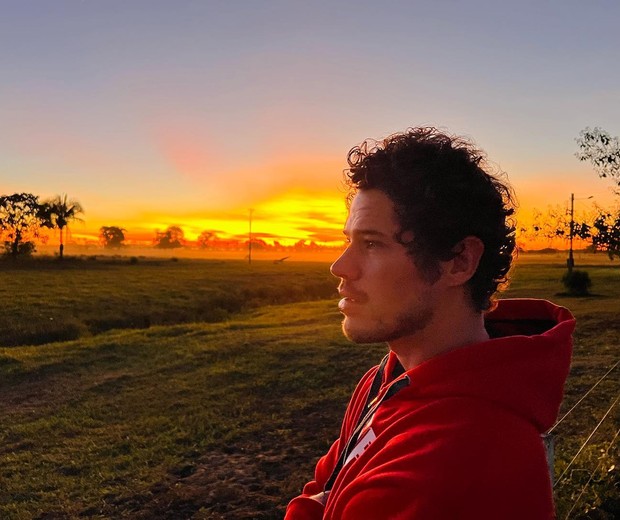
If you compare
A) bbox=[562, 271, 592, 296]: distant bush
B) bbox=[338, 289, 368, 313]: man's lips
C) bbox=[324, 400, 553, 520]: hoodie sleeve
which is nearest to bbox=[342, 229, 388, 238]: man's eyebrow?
bbox=[338, 289, 368, 313]: man's lips

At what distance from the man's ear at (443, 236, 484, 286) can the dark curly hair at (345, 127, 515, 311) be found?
18mm

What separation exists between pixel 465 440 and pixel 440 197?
78 centimetres

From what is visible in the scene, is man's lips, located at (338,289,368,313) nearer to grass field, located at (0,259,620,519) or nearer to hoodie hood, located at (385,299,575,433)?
hoodie hood, located at (385,299,575,433)

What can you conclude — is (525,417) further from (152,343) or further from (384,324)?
(152,343)

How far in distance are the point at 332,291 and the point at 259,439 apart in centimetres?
3427

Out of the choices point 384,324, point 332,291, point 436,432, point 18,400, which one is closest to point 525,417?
point 436,432

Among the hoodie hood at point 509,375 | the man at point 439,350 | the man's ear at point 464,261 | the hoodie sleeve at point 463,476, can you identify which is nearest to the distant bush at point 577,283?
the man at point 439,350

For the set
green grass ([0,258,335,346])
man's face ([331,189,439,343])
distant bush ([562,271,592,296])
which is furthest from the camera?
distant bush ([562,271,592,296])

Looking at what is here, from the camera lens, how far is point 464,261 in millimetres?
1826

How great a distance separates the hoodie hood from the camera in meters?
1.48

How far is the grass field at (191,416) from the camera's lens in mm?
6477

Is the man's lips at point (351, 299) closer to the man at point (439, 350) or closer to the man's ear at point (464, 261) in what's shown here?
the man at point (439, 350)

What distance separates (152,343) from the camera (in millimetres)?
17078

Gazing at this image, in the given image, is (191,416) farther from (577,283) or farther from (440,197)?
(577,283)
